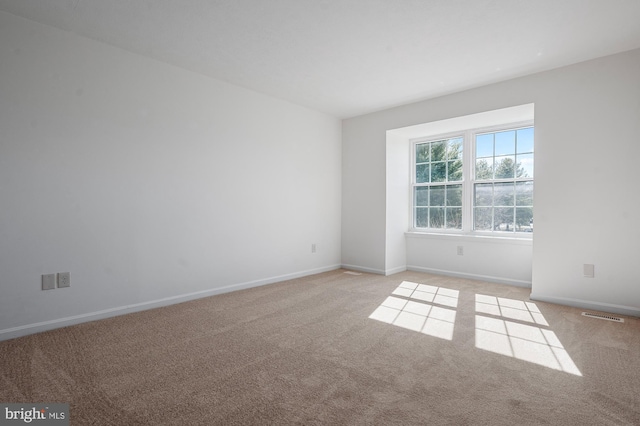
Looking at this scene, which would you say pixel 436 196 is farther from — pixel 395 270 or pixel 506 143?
pixel 395 270

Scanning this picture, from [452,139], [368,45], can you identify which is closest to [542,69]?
[452,139]

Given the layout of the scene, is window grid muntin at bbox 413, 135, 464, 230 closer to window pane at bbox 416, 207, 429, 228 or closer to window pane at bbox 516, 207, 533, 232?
window pane at bbox 416, 207, 429, 228

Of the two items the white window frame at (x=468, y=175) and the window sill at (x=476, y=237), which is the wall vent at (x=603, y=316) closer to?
the window sill at (x=476, y=237)

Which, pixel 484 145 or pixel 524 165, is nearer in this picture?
pixel 524 165

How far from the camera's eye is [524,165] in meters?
4.44

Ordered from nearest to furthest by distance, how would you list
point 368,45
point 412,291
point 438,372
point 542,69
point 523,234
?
point 438,372, point 368,45, point 542,69, point 412,291, point 523,234

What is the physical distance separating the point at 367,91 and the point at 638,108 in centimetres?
272

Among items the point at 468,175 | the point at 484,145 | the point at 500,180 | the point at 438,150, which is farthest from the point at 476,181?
the point at 438,150

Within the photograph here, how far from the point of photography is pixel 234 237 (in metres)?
4.08

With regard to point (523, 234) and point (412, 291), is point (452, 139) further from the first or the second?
point (412, 291)

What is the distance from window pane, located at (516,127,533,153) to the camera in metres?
4.41

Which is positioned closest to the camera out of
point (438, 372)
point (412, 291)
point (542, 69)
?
→ point (438, 372)

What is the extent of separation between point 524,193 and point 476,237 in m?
0.85

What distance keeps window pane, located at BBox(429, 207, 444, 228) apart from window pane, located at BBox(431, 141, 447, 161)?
81cm
